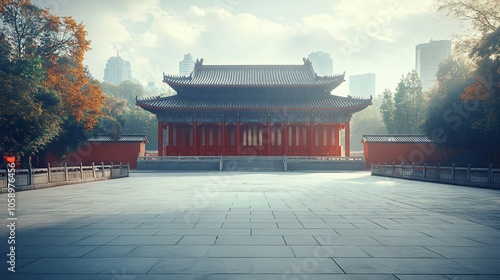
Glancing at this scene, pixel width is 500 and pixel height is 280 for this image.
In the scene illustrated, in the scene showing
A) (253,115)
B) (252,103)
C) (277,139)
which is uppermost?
(252,103)

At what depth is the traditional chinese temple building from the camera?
28812mm

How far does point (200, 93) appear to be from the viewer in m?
31.4

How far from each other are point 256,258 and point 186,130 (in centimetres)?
2762

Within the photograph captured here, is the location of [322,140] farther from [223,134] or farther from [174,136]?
[174,136]

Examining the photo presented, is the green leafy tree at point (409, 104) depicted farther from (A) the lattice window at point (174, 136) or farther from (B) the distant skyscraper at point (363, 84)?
(B) the distant skyscraper at point (363, 84)

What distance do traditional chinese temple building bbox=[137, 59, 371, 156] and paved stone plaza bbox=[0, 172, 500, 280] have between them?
21263 mm

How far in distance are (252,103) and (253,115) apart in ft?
4.21

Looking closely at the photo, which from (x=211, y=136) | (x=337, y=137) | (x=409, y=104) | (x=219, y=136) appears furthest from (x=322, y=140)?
(x=409, y=104)

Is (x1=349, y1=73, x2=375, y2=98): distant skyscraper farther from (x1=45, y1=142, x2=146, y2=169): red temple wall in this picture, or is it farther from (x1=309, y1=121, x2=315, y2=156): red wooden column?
(x1=45, y1=142, x2=146, y2=169): red temple wall

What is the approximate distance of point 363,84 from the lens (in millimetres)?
152125

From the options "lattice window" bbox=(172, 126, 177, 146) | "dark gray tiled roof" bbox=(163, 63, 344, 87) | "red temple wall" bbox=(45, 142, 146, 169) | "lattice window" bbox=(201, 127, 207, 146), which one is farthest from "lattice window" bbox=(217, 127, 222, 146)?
"red temple wall" bbox=(45, 142, 146, 169)

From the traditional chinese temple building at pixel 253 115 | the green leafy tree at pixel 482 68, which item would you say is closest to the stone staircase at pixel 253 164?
the traditional chinese temple building at pixel 253 115

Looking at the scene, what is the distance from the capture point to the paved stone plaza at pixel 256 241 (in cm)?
337

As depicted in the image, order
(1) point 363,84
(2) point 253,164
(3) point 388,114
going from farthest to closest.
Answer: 1. (1) point 363,84
2. (3) point 388,114
3. (2) point 253,164
